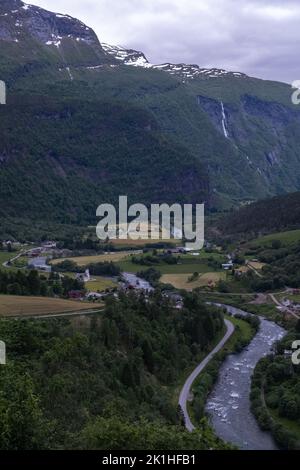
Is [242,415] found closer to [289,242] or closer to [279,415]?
[279,415]

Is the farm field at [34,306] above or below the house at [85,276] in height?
above

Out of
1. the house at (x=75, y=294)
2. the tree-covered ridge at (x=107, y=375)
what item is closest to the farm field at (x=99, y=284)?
the house at (x=75, y=294)

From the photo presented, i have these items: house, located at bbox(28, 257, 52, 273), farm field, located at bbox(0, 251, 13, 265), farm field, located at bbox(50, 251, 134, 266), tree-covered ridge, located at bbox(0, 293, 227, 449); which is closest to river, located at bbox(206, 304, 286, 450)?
tree-covered ridge, located at bbox(0, 293, 227, 449)

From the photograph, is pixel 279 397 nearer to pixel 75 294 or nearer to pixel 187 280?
pixel 75 294

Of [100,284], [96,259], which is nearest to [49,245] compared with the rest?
[96,259]

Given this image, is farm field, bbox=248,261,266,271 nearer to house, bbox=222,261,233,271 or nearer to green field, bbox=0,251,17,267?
house, bbox=222,261,233,271

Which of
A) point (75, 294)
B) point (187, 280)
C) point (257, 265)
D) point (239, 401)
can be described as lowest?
point (239, 401)

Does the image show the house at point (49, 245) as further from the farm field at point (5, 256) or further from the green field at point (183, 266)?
the green field at point (183, 266)
